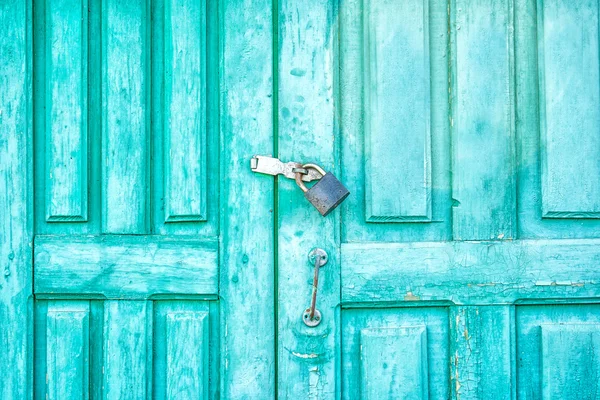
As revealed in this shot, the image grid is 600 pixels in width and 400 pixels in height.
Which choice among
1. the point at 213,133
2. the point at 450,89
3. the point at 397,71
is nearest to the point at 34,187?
the point at 213,133

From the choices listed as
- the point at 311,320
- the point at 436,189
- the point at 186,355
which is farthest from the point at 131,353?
the point at 436,189

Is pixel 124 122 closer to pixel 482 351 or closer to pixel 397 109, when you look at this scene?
pixel 397 109

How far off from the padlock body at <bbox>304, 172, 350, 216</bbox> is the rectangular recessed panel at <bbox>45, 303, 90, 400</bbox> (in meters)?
0.75

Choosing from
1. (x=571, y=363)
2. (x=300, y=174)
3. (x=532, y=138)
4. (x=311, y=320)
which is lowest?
(x=571, y=363)

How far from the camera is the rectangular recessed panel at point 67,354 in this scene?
1.57 metres

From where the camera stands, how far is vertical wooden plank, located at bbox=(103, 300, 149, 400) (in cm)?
157

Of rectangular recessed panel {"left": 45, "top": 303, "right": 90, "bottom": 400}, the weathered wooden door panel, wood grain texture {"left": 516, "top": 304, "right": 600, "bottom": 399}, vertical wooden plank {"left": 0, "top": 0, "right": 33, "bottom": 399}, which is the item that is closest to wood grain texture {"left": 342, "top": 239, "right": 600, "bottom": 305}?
the weathered wooden door panel

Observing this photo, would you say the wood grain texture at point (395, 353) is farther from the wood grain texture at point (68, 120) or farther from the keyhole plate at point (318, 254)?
the wood grain texture at point (68, 120)

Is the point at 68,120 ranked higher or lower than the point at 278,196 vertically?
higher

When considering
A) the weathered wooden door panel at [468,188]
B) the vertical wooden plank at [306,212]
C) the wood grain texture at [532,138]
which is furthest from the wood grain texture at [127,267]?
the wood grain texture at [532,138]

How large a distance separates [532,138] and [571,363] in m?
0.68

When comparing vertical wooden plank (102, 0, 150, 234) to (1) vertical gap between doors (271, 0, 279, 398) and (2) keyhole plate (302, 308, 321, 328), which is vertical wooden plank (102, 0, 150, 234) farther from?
(2) keyhole plate (302, 308, 321, 328)

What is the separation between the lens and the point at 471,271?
5.18 ft

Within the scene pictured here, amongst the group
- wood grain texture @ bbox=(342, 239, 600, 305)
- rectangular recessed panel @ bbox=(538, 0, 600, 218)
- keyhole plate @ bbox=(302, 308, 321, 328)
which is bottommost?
keyhole plate @ bbox=(302, 308, 321, 328)
